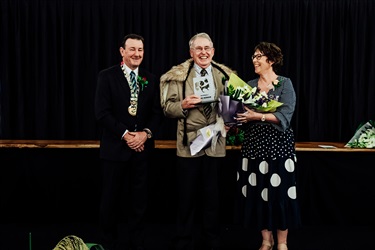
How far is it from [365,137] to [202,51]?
1941 mm

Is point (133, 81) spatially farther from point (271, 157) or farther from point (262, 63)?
point (271, 157)

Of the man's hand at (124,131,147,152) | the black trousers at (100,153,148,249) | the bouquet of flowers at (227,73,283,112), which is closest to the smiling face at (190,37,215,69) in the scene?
the bouquet of flowers at (227,73,283,112)

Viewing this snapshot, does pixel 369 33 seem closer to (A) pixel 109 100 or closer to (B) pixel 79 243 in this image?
(A) pixel 109 100

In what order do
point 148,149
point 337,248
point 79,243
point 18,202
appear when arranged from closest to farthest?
1. point 79,243
2. point 148,149
3. point 337,248
4. point 18,202

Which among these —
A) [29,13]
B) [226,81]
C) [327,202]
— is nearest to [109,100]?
[226,81]

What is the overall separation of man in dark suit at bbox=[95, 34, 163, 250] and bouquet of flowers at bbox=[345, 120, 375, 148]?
195cm

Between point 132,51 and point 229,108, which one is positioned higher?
point 132,51

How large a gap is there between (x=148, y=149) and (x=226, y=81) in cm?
77

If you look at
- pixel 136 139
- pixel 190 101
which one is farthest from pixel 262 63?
pixel 136 139

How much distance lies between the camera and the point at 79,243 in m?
0.88

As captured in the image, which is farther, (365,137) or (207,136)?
(365,137)

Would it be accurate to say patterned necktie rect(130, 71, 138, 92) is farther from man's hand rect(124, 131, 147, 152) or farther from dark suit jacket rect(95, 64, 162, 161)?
man's hand rect(124, 131, 147, 152)

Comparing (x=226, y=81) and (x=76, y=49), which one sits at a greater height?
(x=76, y=49)

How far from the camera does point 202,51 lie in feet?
9.65
